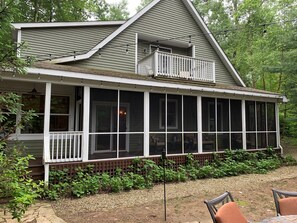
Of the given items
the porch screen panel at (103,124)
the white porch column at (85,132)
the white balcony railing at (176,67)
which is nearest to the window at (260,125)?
the white balcony railing at (176,67)

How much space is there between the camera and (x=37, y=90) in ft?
30.8

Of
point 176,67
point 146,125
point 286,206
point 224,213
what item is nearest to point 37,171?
point 146,125

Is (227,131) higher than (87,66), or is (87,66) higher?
(87,66)

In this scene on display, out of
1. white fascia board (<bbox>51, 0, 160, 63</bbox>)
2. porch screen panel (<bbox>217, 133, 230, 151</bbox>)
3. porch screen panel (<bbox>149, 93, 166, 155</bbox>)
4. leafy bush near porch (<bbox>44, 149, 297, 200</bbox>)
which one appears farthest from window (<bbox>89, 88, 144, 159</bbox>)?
porch screen panel (<bbox>217, 133, 230, 151</bbox>)

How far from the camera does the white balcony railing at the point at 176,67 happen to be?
10445 millimetres

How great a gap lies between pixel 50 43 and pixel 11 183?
28.5 ft

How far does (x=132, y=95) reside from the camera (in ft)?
29.2

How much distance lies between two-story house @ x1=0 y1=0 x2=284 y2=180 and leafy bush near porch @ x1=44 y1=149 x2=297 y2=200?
1.33ft

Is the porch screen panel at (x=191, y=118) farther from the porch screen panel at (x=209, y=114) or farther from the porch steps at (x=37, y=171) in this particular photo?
the porch steps at (x=37, y=171)

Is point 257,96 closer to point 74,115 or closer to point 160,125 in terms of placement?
point 160,125

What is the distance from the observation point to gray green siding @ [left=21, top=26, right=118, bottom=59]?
10.4m

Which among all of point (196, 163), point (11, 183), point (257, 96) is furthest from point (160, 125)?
point (11, 183)

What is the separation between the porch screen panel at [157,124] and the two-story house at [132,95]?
4 cm

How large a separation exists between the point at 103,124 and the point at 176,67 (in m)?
4.42
